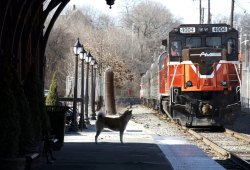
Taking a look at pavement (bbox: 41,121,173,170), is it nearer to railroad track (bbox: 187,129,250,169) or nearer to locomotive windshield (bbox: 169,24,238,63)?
railroad track (bbox: 187,129,250,169)

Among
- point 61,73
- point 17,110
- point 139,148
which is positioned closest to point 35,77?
point 17,110

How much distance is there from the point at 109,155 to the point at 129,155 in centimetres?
49

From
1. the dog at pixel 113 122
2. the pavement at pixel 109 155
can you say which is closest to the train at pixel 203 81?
the pavement at pixel 109 155

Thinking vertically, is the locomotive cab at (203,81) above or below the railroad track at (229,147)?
above

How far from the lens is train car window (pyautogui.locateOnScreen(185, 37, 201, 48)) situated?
25.0 m

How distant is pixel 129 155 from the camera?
14.6m

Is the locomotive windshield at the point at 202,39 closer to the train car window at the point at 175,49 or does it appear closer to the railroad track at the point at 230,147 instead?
the train car window at the point at 175,49

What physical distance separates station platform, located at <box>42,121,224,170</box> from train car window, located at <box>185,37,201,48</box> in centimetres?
584

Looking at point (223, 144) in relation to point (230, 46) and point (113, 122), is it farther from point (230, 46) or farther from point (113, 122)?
point (230, 46)

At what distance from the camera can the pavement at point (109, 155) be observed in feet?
40.4

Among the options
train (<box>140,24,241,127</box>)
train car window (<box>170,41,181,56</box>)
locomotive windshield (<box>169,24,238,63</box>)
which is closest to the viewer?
train (<box>140,24,241,127</box>)

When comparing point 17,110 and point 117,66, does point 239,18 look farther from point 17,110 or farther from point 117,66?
point 17,110

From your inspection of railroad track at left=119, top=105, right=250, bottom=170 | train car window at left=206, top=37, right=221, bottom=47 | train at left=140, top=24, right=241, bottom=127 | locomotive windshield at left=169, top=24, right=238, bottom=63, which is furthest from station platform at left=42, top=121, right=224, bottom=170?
train car window at left=206, top=37, right=221, bottom=47

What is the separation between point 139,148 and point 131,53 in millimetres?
73181
